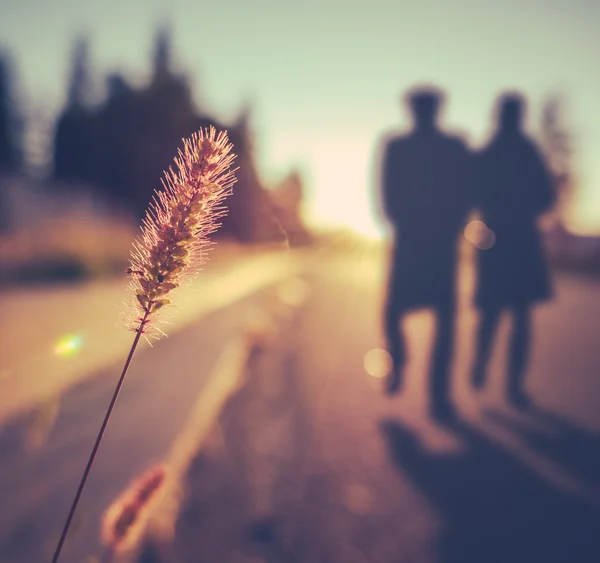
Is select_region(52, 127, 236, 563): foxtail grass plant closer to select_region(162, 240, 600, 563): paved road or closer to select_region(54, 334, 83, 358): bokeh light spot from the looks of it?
select_region(162, 240, 600, 563): paved road

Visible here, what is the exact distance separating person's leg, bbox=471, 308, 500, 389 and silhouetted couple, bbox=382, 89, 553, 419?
0.16 m

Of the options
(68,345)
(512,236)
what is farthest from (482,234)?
(68,345)

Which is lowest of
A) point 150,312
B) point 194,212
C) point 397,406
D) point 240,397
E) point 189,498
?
point 189,498

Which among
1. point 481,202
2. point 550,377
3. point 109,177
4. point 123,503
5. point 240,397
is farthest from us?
point 109,177

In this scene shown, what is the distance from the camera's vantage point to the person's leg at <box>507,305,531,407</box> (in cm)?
524

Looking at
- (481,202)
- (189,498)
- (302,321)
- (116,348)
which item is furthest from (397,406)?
(302,321)

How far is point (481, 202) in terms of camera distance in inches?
193

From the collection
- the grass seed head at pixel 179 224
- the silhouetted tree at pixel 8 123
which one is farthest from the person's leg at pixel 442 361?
the silhouetted tree at pixel 8 123

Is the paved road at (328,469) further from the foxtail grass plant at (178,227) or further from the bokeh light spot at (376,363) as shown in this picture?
the foxtail grass plant at (178,227)

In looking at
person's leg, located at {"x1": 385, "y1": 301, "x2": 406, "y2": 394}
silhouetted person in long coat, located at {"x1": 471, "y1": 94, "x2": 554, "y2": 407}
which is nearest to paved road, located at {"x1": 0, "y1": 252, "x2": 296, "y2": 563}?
person's leg, located at {"x1": 385, "y1": 301, "x2": 406, "y2": 394}

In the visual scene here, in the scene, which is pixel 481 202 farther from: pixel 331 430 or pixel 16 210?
pixel 16 210

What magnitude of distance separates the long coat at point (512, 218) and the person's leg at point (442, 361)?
0.63 m

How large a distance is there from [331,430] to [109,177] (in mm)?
31663

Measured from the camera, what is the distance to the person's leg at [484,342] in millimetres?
5320
